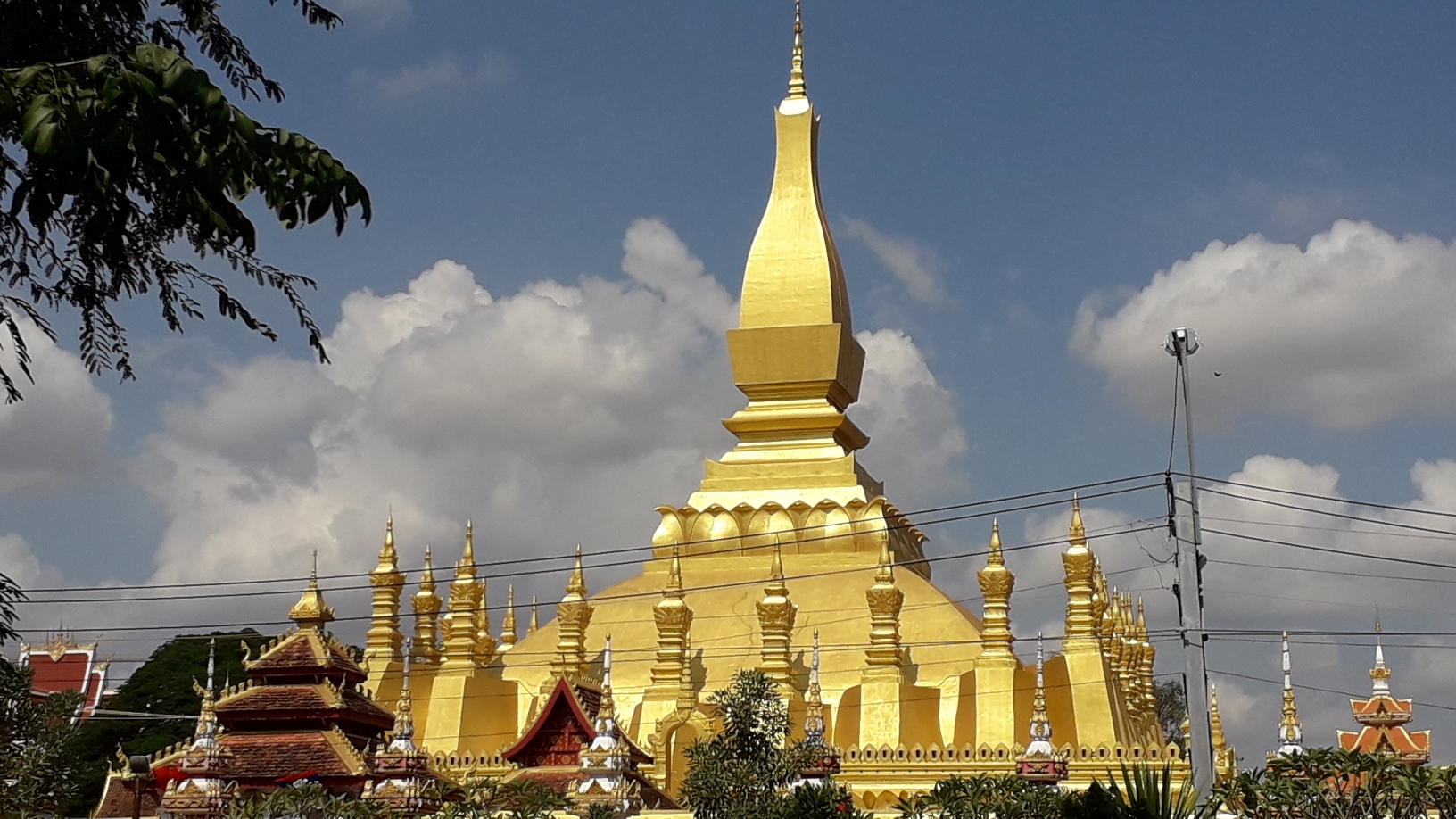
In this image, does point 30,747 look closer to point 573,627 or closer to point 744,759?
point 744,759

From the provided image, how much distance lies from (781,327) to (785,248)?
1.97 meters

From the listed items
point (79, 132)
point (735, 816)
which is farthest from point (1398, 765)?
point (79, 132)

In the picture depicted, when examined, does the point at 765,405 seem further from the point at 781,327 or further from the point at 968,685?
the point at 968,685

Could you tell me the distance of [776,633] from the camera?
2794cm

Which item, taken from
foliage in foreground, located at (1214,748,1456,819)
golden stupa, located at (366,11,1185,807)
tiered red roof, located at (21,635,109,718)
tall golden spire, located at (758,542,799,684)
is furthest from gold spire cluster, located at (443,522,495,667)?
tiered red roof, located at (21,635,109,718)

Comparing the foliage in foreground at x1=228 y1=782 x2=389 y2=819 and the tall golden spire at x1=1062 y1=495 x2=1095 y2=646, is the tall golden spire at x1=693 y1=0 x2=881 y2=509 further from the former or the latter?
the foliage in foreground at x1=228 y1=782 x2=389 y2=819

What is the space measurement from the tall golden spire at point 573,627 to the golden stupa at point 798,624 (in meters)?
0.05

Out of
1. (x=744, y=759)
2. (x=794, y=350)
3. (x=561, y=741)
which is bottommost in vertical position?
(x=744, y=759)

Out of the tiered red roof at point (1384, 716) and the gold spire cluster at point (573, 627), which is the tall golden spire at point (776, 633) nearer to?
the gold spire cluster at point (573, 627)

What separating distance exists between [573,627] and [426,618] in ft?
13.5

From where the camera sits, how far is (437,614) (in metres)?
31.2

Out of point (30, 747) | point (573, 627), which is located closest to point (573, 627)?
point (573, 627)

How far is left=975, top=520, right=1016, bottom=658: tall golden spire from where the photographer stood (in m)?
27.6

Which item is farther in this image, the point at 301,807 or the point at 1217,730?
the point at 1217,730
